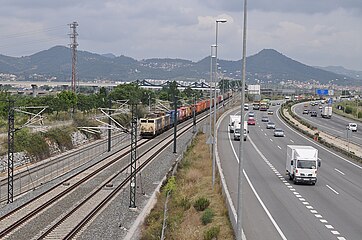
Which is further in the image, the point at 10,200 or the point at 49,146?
the point at 49,146

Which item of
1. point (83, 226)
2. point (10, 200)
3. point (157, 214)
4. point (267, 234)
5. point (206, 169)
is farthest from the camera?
point (206, 169)

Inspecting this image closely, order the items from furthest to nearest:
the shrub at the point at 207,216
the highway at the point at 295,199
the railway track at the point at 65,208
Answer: the railway track at the point at 65,208
the shrub at the point at 207,216
the highway at the point at 295,199

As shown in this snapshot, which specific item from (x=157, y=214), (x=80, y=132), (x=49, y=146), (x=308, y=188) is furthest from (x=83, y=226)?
(x=80, y=132)

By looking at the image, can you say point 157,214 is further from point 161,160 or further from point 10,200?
point 161,160

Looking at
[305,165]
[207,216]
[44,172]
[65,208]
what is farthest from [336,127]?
[207,216]

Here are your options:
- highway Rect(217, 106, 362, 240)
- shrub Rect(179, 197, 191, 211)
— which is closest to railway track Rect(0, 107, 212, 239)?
shrub Rect(179, 197, 191, 211)

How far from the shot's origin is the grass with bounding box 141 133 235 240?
69.9 feet

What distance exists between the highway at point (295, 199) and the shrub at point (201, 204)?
1447mm

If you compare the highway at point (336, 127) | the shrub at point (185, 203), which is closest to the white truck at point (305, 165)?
the shrub at point (185, 203)

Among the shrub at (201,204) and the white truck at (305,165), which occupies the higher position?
the white truck at (305,165)

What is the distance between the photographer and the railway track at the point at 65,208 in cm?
2445

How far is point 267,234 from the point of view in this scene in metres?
20.0

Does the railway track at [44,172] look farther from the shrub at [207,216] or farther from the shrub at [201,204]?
the shrub at [207,216]

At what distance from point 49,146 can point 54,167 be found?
9.73m
